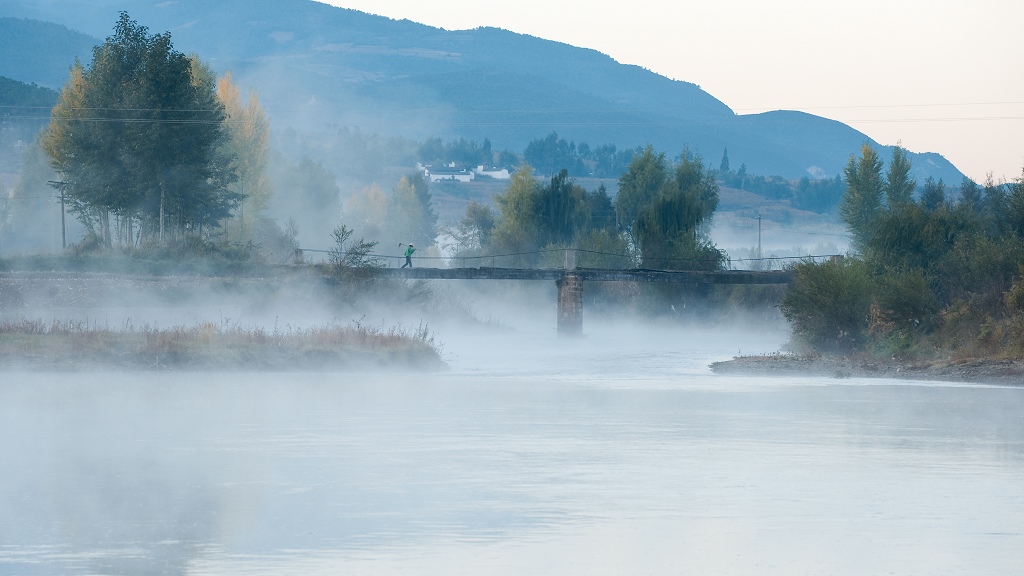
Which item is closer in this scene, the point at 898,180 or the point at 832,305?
the point at 832,305

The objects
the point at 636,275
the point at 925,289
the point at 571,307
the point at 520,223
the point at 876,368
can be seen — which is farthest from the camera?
the point at 520,223

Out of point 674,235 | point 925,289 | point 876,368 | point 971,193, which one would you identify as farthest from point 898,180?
point 876,368

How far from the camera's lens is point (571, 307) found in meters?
87.6

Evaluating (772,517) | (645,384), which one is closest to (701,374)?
(645,384)

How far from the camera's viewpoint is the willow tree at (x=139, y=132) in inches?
3041

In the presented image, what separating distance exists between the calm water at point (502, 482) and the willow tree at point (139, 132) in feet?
134

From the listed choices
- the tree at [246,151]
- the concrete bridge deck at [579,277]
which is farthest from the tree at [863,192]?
the tree at [246,151]

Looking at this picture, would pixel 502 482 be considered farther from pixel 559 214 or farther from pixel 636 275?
pixel 559 214

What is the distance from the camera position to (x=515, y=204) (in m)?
130

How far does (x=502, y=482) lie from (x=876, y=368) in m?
31.8

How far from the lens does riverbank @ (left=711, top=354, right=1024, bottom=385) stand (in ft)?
149

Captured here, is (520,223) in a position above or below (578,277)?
above

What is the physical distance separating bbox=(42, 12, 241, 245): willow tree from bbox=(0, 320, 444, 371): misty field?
26.1m

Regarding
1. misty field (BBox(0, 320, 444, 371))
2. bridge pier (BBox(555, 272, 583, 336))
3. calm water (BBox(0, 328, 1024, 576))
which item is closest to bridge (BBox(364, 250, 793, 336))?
bridge pier (BBox(555, 272, 583, 336))
